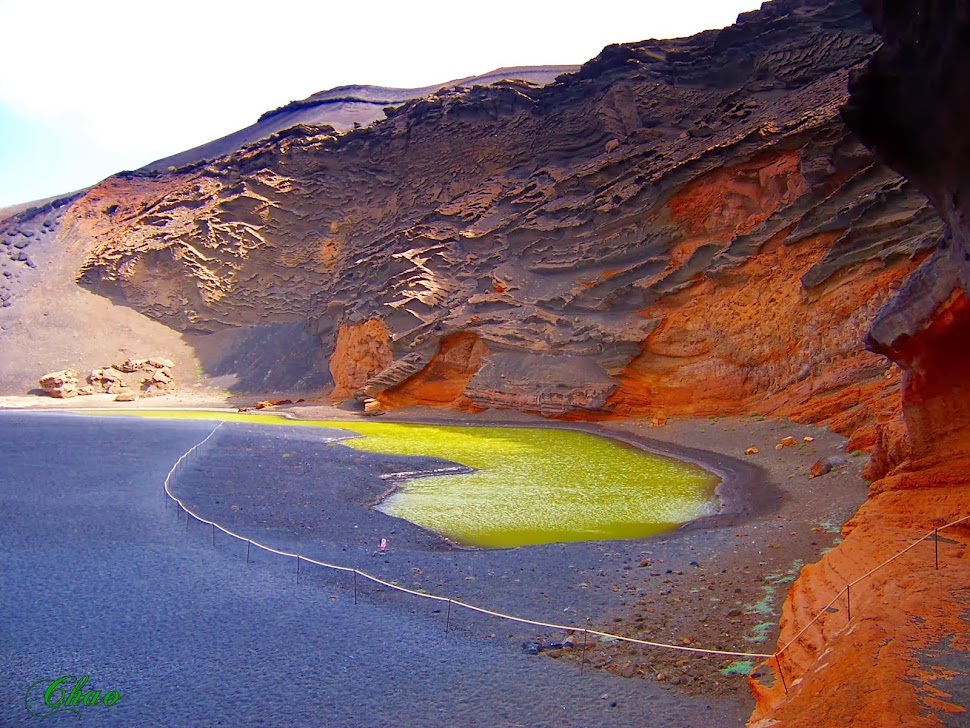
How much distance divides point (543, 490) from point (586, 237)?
1812cm

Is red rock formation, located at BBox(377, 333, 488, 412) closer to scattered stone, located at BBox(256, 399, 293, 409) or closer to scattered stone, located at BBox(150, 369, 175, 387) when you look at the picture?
scattered stone, located at BBox(256, 399, 293, 409)

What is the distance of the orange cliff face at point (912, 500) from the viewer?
3.94 metres

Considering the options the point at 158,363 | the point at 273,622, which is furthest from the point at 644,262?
the point at 158,363

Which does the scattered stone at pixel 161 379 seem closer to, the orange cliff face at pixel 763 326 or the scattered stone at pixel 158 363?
the scattered stone at pixel 158 363

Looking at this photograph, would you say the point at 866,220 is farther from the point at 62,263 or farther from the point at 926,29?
the point at 62,263

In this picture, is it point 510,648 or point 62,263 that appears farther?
point 62,263

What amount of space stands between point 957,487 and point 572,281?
2296 centimetres

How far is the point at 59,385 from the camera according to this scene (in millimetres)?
37781

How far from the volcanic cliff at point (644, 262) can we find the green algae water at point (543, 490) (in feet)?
12.5

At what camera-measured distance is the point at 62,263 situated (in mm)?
48000

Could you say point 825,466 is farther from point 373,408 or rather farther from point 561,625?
point 373,408

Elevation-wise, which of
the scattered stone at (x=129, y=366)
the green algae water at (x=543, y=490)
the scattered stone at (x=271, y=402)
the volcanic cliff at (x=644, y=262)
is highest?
the volcanic cliff at (x=644, y=262)

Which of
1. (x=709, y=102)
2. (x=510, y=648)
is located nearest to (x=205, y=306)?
(x=709, y=102)
